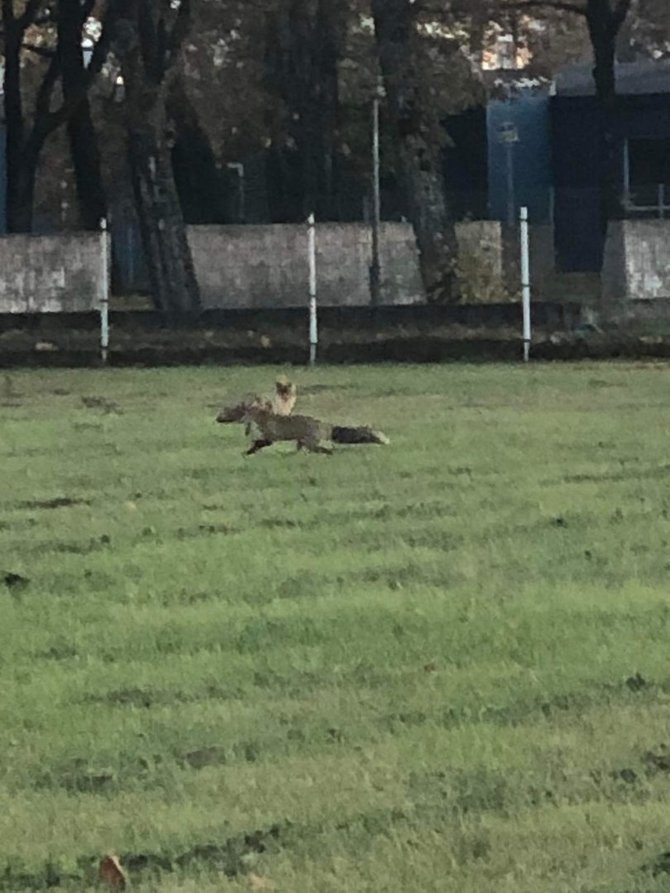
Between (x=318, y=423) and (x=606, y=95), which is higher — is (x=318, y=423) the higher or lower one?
the lower one

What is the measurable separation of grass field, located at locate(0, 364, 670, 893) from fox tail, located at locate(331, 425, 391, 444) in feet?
1.30

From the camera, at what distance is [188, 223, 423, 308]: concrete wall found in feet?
94.8

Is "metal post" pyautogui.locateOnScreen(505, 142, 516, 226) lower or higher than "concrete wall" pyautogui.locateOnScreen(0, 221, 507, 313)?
higher

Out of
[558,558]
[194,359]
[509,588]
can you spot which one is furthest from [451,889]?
[194,359]

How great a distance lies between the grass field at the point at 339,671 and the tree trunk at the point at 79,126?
24344 millimetres

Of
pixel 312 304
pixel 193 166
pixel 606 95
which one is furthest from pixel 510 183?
pixel 312 304

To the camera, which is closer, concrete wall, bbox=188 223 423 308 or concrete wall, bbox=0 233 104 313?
concrete wall, bbox=0 233 104 313

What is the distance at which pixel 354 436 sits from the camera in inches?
620

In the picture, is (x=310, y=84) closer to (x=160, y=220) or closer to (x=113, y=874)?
(x=160, y=220)

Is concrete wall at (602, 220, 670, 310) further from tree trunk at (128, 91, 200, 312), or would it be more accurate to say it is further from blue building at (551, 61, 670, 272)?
blue building at (551, 61, 670, 272)

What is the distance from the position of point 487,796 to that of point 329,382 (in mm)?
16966

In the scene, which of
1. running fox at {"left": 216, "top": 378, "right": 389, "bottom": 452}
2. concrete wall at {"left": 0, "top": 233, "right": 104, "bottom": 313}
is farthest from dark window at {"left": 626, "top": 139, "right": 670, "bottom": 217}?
running fox at {"left": 216, "top": 378, "right": 389, "bottom": 452}

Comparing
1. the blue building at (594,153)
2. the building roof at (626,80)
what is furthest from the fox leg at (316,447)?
the building roof at (626,80)

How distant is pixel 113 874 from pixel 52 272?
2170 cm
